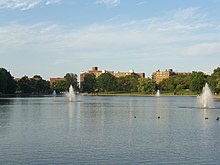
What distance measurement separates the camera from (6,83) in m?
166

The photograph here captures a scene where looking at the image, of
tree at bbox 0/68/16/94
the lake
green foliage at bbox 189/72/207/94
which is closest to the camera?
the lake

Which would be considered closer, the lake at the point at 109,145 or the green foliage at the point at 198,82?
the lake at the point at 109,145

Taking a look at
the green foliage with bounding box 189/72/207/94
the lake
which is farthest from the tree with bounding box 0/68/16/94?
the lake

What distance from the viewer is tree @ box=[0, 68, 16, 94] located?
161150 millimetres

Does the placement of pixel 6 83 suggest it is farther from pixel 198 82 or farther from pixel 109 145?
pixel 109 145

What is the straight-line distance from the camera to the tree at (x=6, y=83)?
16115cm

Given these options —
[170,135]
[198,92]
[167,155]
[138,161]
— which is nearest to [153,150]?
[167,155]

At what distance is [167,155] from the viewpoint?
81.9 feet

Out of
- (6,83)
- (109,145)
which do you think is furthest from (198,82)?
(109,145)

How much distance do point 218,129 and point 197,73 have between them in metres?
144

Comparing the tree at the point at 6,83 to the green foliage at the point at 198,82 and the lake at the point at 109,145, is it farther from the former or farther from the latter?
the lake at the point at 109,145

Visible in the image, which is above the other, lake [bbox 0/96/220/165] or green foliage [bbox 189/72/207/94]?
green foliage [bbox 189/72/207/94]

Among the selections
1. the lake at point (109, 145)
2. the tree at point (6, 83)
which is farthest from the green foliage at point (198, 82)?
the lake at point (109, 145)

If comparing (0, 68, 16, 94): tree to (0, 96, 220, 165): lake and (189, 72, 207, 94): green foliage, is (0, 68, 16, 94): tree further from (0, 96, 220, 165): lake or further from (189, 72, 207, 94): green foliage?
(0, 96, 220, 165): lake
